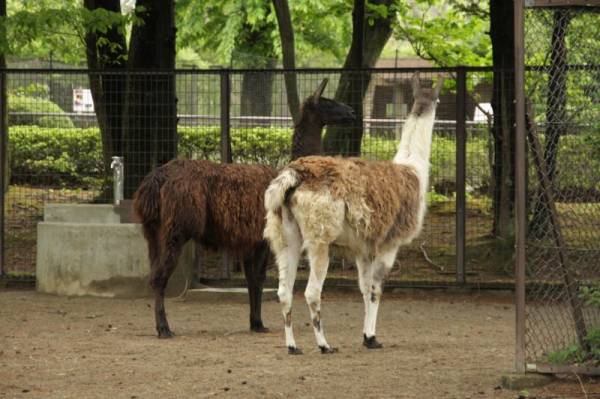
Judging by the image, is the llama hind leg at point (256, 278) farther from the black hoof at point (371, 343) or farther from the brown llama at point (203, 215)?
the black hoof at point (371, 343)

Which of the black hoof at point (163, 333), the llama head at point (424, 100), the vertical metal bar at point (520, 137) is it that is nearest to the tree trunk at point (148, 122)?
the black hoof at point (163, 333)

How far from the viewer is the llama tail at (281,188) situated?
9227mm

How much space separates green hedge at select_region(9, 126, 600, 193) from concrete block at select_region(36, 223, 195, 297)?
1.78m

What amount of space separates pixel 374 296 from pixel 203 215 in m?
1.88

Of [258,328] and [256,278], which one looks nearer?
[258,328]

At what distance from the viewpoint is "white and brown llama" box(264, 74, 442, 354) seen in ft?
30.5

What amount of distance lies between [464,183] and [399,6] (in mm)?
5495

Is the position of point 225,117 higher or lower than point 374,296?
higher

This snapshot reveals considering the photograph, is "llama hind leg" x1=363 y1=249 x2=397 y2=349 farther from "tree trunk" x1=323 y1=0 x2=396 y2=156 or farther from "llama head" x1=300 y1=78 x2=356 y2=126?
"tree trunk" x1=323 y1=0 x2=396 y2=156

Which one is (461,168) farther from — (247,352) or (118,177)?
(247,352)

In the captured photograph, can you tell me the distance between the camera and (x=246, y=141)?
14539mm

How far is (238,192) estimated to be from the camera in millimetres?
11008

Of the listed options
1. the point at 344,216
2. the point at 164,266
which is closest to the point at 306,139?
the point at 164,266

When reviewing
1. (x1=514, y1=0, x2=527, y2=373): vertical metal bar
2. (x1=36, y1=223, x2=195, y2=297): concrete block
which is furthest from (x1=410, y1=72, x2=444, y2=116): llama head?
(x1=36, y1=223, x2=195, y2=297): concrete block
